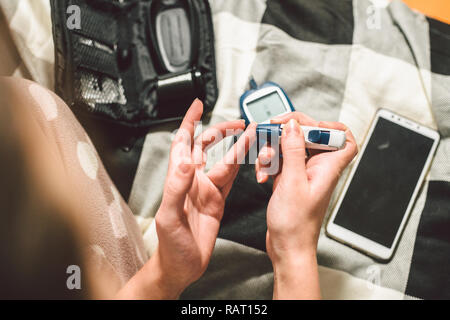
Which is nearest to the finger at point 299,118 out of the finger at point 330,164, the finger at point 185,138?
the finger at point 330,164

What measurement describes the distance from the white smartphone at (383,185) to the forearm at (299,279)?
0.17 m

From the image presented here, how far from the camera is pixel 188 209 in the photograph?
1.62ft

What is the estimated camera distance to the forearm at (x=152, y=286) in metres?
0.46

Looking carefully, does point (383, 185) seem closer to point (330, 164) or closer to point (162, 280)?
point (330, 164)

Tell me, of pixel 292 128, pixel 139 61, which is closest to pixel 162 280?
pixel 292 128

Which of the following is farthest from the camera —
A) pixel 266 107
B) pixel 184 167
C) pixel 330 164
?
pixel 266 107

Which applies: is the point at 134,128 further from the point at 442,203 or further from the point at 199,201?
the point at 442,203

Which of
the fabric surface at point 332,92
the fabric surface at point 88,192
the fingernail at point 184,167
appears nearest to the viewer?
the fingernail at point 184,167

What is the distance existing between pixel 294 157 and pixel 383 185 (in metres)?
0.27

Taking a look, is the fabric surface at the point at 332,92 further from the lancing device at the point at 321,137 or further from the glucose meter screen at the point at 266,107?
the lancing device at the point at 321,137

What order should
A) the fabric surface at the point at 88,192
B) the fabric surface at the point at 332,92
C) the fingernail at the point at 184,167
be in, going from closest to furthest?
the fingernail at the point at 184,167
the fabric surface at the point at 88,192
the fabric surface at the point at 332,92

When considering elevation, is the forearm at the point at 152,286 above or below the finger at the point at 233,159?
Result: below

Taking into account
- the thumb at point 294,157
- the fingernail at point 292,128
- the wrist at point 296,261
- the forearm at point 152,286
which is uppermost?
the fingernail at point 292,128

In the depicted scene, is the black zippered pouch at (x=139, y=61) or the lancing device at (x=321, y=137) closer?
the lancing device at (x=321, y=137)
